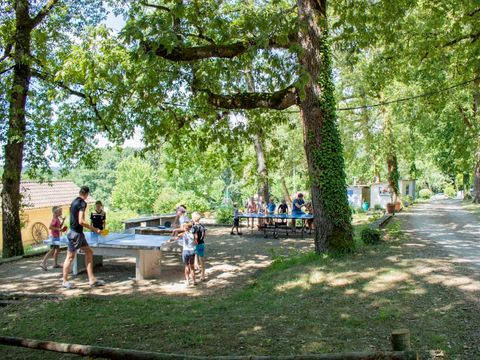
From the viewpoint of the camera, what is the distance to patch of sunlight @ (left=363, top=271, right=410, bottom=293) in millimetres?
7604

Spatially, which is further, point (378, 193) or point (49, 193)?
point (378, 193)

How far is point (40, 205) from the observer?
3278cm

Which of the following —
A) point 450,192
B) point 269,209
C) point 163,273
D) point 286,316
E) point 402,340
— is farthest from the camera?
point 450,192

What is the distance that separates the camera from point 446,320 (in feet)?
19.5

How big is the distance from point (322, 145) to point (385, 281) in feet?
12.9

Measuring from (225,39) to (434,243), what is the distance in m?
8.27

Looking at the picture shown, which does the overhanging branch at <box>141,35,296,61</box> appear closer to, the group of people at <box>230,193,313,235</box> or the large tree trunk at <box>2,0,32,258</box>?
the large tree trunk at <box>2,0,32,258</box>

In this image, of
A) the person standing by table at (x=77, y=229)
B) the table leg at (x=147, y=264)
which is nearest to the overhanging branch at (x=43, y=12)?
the person standing by table at (x=77, y=229)

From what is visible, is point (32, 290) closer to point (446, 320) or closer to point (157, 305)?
point (157, 305)

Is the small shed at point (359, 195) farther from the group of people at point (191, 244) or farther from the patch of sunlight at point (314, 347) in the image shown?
the patch of sunlight at point (314, 347)

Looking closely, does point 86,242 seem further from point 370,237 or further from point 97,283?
point 370,237

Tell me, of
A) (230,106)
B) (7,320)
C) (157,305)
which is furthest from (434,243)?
(7,320)

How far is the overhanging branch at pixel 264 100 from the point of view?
10.9m

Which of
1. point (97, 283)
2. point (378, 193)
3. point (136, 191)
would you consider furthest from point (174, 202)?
point (97, 283)
